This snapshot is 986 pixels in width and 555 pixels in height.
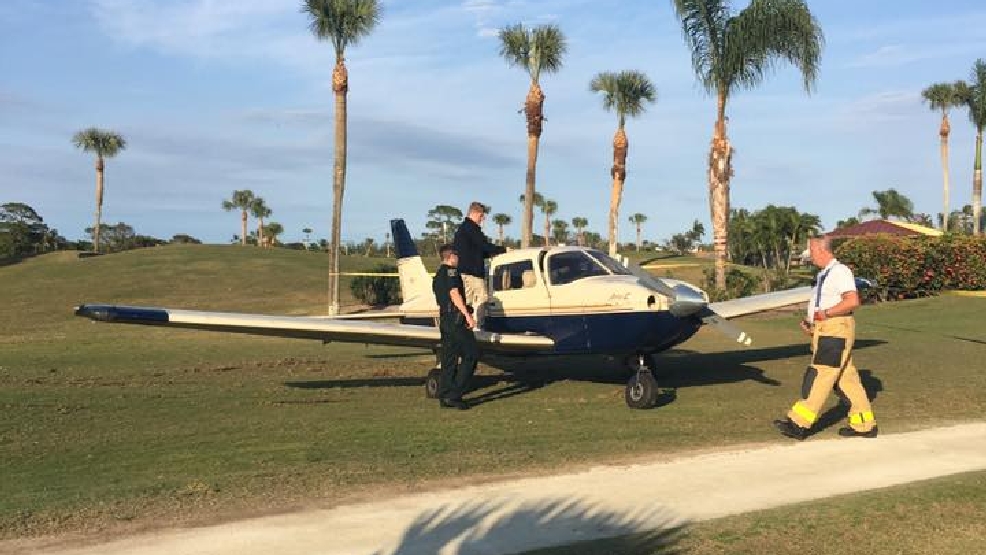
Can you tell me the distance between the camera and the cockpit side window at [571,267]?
12.6m

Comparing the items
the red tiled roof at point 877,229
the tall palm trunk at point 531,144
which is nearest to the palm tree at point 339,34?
the tall palm trunk at point 531,144

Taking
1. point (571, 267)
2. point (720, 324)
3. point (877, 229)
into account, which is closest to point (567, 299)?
point (571, 267)

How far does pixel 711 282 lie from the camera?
105 feet

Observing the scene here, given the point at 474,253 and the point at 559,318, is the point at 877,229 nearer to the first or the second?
the point at 559,318

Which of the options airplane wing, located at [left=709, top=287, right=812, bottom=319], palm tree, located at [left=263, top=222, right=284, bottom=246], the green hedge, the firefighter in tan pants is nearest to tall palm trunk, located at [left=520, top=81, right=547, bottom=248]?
the green hedge

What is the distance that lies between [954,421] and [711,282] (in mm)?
21972

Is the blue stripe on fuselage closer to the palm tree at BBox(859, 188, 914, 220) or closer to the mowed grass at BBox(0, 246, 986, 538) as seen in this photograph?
the mowed grass at BBox(0, 246, 986, 538)

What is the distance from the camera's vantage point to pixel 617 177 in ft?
164

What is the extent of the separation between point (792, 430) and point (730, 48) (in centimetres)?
2254

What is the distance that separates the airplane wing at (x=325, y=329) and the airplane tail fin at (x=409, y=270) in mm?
2701

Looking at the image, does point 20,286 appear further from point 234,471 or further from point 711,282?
point 234,471

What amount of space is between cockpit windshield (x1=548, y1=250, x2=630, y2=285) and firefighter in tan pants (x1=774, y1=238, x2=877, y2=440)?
3.61 meters

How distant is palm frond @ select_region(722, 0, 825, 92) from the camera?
92.7 ft

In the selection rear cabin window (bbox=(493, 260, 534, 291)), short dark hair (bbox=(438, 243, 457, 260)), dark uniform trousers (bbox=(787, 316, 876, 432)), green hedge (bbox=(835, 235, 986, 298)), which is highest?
green hedge (bbox=(835, 235, 986, 298))
